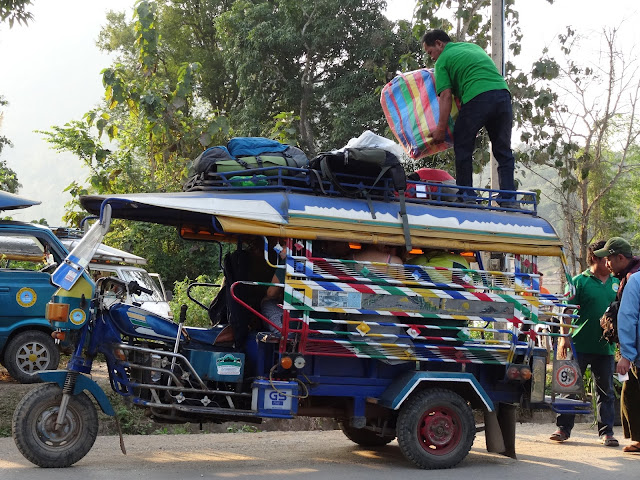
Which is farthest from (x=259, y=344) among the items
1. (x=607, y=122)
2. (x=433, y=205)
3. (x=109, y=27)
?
(x=109, y=27)

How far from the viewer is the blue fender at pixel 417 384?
636cm

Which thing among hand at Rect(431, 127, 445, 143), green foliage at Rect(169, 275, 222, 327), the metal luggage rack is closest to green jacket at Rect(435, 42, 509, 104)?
hand at Rect(431, 127, 445, 143)

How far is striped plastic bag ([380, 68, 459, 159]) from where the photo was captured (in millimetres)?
7902

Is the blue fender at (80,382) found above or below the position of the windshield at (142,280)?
below

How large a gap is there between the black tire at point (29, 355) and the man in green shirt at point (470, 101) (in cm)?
602

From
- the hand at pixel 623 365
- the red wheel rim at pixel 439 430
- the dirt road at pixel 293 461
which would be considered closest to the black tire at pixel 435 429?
the red wheel rim at pixel 439 430

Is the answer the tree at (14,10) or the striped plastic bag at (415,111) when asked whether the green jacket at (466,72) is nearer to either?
the striped plastic bag at (415,111)

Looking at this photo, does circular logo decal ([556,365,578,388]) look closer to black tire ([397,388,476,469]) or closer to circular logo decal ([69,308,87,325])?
black tire ([397,388,476,469])

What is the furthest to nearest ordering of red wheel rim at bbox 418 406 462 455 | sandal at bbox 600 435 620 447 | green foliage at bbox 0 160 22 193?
green foliage at bbox 0 160 22 193 < sandal at bbox 600 435 620 447 < red wheel rim at bbox 418 406 462 455

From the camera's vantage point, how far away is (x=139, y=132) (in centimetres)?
1870

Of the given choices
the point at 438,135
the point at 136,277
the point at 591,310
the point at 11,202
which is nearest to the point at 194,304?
the point at 136,277

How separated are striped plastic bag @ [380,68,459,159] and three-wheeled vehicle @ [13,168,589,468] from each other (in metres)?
1.02

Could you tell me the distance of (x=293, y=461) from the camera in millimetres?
6824

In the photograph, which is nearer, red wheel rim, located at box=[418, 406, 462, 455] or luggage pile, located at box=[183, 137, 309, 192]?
luggage pile, located at box=[183, 137, 309, 192]
